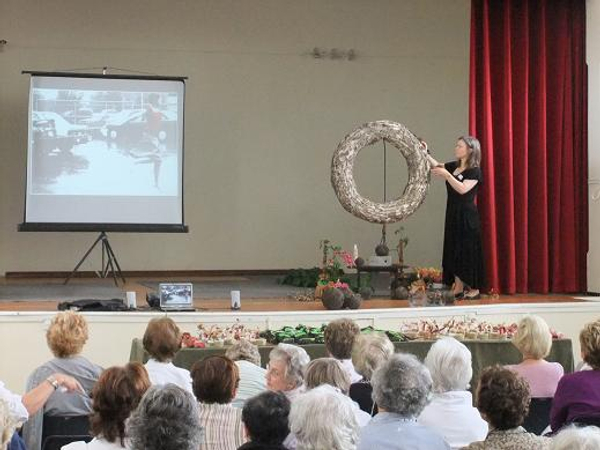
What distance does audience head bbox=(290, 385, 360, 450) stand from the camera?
8.99 feet

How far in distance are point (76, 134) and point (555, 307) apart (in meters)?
4.90

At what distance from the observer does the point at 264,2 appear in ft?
36.5

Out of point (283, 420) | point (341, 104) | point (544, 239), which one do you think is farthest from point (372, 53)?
point (283, 420)

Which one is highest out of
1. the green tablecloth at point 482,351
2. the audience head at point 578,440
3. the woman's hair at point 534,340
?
the woman's hair at point 534,340

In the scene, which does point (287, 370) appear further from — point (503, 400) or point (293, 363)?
point (503, 400)

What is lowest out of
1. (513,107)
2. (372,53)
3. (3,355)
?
(3,355)

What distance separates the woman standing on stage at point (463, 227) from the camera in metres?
8.27

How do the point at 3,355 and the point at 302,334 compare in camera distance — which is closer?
the point at 302,334

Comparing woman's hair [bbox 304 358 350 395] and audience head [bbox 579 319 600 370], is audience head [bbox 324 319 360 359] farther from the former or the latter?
audience head [bbox 579 319 600 370]

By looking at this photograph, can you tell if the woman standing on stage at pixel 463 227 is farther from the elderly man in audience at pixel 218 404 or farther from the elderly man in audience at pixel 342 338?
the elderly man in audience at pixel 218 404

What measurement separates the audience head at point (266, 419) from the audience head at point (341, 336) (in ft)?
5.72

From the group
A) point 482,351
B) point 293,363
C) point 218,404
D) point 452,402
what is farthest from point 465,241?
point 218,404

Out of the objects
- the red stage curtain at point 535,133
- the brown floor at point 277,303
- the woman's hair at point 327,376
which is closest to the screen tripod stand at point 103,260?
the brown floor at point 277,303

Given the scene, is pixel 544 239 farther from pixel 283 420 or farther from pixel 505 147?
pixel 283 420
